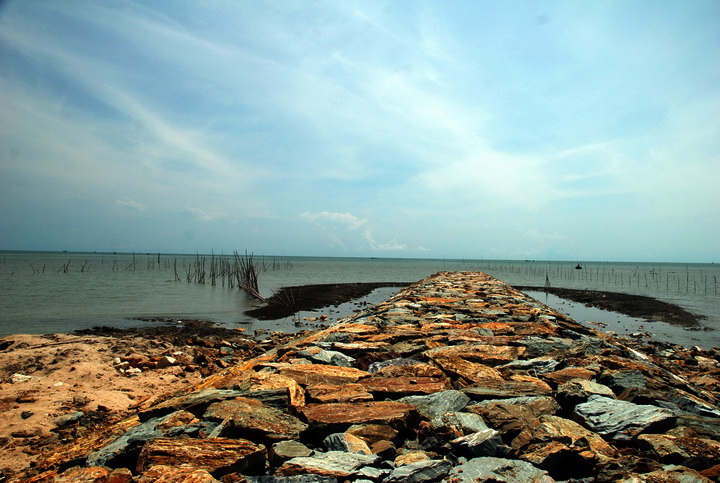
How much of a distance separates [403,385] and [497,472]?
1143 mm

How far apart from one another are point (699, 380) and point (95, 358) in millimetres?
9818

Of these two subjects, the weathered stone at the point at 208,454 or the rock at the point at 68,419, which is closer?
the weathered stone at the point at 208,454

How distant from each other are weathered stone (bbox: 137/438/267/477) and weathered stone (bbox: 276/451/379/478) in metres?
0.18

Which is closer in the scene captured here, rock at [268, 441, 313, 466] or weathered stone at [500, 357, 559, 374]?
rock at [268, 441, 313, 466]

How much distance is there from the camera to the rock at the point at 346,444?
210cm

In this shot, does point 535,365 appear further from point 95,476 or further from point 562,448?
point 95,476

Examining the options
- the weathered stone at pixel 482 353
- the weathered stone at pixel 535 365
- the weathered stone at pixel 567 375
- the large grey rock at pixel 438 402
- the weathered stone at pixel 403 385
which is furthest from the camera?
the weathered stone at pixel 482 353

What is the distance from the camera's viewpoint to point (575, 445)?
6.81 feet

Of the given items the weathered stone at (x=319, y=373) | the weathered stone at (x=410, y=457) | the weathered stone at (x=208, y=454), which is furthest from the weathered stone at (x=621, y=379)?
the weathered stone at (x=208, y=454)

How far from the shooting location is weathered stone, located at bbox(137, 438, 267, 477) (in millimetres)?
1932

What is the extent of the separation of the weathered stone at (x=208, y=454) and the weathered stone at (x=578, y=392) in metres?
2.02

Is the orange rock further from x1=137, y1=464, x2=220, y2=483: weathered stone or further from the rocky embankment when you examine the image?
x1=137, y1=464, x2=220, y2=483: weathered stone

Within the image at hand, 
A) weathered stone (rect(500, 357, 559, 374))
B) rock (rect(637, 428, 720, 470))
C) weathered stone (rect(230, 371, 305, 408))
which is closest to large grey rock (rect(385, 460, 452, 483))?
weathered stone (rect(230, 371, 305, 408))

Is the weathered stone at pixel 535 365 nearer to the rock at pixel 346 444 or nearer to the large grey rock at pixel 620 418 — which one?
the large grey rock at pixel 620 418
